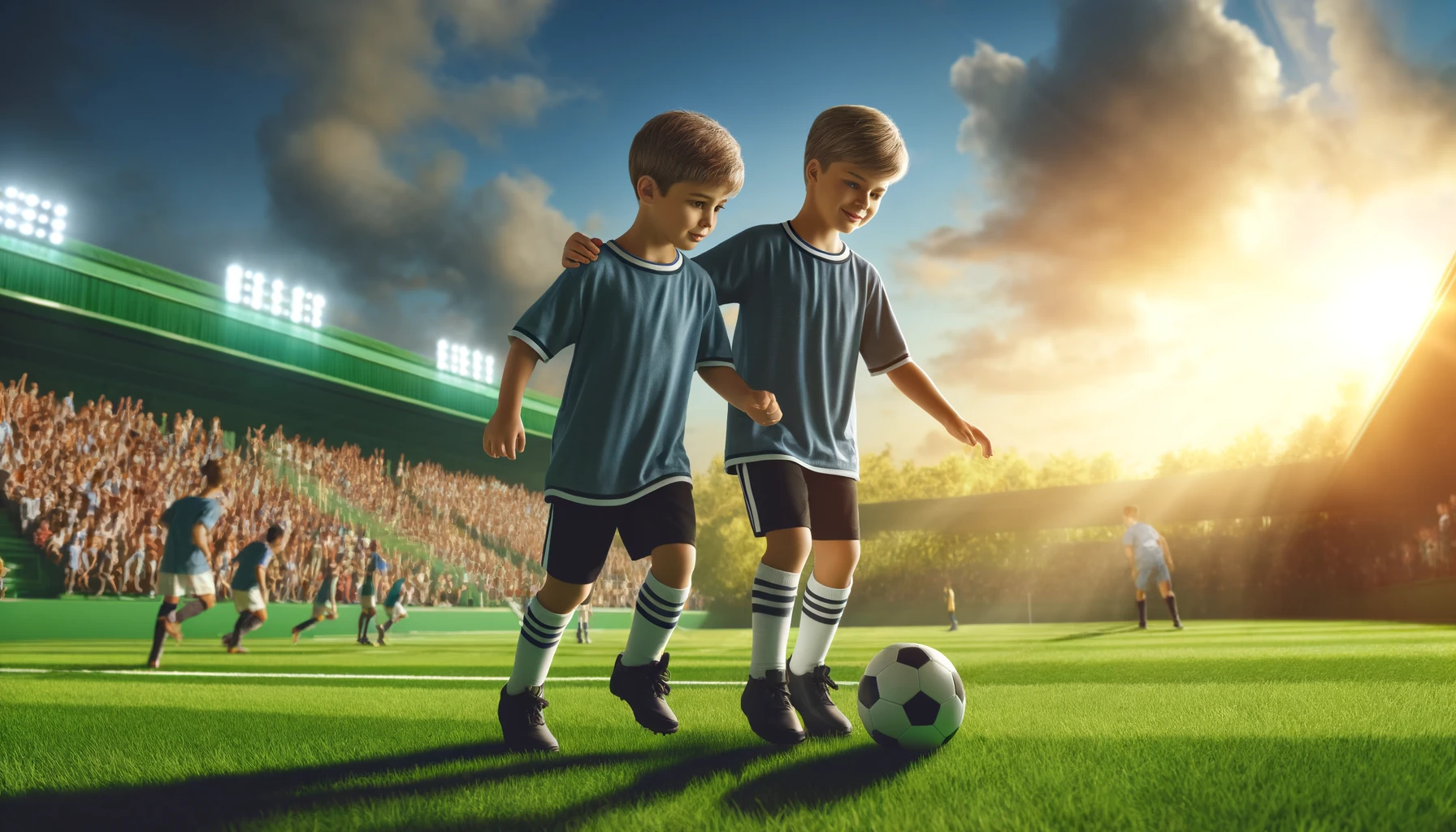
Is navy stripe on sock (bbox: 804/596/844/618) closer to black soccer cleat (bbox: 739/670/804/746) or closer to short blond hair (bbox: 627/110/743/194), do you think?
black soccer cleat (bbox: 739/670/804/746)

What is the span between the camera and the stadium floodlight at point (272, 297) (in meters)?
24.0

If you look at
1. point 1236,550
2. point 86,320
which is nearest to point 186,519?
point 86,320

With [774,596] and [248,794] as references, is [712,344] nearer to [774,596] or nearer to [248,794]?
[774,596]

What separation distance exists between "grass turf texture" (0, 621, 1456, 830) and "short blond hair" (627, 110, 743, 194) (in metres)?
1.85

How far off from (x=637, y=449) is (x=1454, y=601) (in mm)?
19093

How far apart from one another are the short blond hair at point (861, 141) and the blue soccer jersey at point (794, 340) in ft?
1.19

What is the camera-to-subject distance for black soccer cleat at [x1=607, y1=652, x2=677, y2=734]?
10.3 feet

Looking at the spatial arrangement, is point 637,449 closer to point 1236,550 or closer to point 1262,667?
point 1262,667

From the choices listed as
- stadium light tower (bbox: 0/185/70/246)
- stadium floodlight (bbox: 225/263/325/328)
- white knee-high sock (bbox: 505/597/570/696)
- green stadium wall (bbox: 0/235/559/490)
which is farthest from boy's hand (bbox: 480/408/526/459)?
stadium floodlight (bbox: 225/263/325/328)

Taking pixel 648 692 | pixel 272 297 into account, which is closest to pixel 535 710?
pixel 648 692

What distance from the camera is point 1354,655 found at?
24.3ft

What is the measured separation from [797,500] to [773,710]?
0.73 meters

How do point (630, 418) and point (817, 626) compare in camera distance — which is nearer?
point (630, 418)

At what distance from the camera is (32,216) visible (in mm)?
20188
